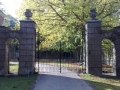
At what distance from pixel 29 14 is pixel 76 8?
3744 mm

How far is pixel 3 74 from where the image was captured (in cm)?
1339

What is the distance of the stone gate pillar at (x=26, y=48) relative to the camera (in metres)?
13.4

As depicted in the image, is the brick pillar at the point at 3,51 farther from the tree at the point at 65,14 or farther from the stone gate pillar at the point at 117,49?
the stone gate pillar at the point at 117,49

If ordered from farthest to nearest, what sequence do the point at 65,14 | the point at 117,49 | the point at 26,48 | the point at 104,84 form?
the point at 65,14
the point at 117,49
the point at 26,48
the point at 104,84

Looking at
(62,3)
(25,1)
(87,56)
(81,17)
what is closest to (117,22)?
(81,17)

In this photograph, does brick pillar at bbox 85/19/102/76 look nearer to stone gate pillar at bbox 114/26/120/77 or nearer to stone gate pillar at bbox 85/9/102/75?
stone gate pillar at bbox 85/9/102/75

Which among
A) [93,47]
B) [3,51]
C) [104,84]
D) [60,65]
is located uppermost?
[93,47]

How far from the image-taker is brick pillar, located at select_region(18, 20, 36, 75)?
13438 mm

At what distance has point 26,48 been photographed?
44.3 ft

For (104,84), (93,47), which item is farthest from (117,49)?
(104,84)

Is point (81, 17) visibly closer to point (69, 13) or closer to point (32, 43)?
point (69, 13)

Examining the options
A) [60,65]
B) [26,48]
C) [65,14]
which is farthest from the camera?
A: [65,14]

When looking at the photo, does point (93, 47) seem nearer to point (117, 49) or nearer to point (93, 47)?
point (93, 47)

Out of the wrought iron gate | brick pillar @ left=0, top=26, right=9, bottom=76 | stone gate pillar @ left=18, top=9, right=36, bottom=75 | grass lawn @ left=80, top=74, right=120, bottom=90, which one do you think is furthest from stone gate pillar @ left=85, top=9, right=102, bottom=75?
brick pillar @ left=0, top=26, right=9, bottom=76
